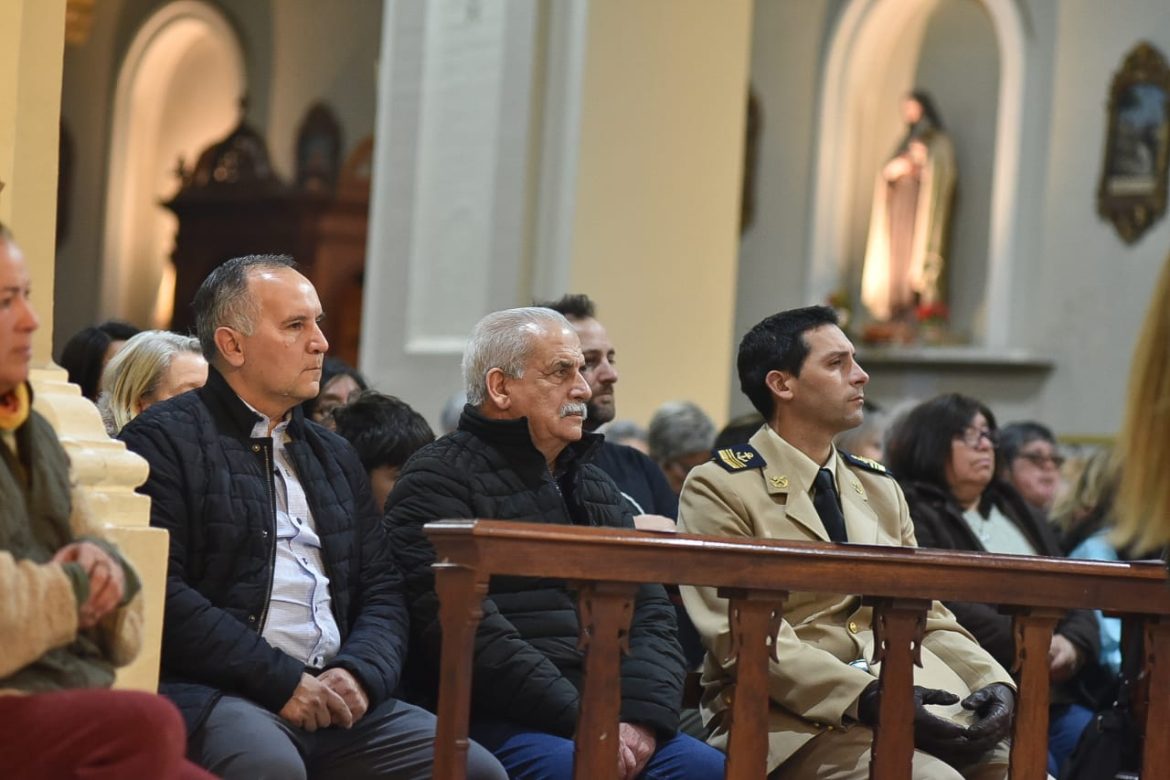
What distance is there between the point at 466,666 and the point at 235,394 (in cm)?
90

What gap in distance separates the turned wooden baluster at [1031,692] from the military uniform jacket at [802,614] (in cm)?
37

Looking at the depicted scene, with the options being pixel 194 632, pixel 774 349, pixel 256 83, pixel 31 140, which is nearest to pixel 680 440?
pixel 774 349

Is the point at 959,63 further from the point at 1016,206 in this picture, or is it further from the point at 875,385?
the point at 875,385

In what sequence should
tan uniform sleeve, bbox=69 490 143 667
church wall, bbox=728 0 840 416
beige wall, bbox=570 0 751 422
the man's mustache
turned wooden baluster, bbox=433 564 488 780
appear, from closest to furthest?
tan uniform sleeve, bbox=69 490 143 667 → turned wooden baluster, bbox=433 564 488 780 → the man's mustache → beige wall, bbox=570 0 751 422 → church wall, bbox=728 0 840 416

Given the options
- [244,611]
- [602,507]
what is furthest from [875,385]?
[244,611]

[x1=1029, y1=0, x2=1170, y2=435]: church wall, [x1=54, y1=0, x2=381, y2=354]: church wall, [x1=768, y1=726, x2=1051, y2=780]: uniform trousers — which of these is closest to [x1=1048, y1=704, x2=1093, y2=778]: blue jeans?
[x1=768, y1=726, x2=1051, y2=780]: uniform trousers

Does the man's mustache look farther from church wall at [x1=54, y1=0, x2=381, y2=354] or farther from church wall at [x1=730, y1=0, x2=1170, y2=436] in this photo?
church wall at [x1=54, y1=0, x2=381, y2=354]

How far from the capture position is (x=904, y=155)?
12664 mm

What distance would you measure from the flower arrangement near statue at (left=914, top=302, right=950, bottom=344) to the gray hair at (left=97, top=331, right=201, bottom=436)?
849 cm

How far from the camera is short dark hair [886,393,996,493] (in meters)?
5.59

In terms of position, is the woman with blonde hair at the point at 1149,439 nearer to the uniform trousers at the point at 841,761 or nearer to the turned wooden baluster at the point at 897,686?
the turned wooden baluster at the point at 897,686

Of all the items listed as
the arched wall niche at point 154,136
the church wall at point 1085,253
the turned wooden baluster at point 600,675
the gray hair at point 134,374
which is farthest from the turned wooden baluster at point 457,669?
the arched wall niche at point 154,136

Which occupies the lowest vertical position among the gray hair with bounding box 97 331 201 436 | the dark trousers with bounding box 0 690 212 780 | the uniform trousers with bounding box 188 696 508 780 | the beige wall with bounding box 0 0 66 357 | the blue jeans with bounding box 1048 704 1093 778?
the blue jeans with bounding box 1048 704 1093 778

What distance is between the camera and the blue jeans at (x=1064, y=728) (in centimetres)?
557
